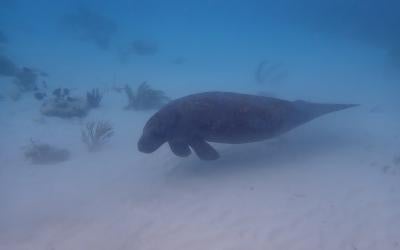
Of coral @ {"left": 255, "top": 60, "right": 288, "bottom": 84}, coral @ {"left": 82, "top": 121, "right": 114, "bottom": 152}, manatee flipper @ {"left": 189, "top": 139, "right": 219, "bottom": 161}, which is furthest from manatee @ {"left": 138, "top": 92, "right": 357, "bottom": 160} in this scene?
coral @ {"left": 255, "top": 60, "right": 288, "bottom": 84}

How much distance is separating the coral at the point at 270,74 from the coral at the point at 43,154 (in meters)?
12.6

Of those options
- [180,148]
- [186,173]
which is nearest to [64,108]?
[186,173]

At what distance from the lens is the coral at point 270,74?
20250 millimetres

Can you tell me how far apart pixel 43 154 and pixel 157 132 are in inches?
159

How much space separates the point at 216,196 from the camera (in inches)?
284

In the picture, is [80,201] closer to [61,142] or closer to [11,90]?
[61,142]

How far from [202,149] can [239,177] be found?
107 cm

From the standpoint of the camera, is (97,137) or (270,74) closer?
(97,137)

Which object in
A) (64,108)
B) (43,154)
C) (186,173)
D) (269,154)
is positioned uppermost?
(64,108)

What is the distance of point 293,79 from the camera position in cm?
2056

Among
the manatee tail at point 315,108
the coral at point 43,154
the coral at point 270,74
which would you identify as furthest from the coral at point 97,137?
the coral at point 270,74

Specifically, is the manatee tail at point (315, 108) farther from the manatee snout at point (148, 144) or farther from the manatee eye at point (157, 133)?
the manatee snout at point (148, 144)

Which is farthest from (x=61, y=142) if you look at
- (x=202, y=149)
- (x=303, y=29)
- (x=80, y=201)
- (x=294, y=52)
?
(x=303, y=29)

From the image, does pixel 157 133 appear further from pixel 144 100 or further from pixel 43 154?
pixel 144 100
